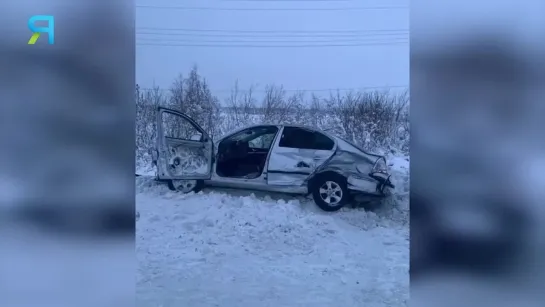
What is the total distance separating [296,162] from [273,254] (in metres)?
0.58

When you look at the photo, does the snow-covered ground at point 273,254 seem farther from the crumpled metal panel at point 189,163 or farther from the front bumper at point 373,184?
the crumpled metal panel at point 189,163

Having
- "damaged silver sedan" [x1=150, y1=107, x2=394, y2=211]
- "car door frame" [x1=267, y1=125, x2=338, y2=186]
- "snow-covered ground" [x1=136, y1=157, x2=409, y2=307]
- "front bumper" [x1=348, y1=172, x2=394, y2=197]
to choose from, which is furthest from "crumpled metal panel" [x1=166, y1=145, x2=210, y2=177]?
"front bumper" [x1=348, y1=172, x2=394, y2=197]

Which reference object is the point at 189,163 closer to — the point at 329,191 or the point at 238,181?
the point at 238,181

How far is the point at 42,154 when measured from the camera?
8.89 ft

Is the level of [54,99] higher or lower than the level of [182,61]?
lower

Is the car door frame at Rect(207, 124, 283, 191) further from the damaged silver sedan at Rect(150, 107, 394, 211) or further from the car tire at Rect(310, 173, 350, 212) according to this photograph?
the car tire at Rect(310, 173, 350, 212)

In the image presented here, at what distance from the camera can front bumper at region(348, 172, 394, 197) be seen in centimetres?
272

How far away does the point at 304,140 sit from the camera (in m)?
2.74

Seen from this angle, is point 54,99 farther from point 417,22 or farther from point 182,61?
point 417,22

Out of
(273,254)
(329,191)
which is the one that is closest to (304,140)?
(329,191)

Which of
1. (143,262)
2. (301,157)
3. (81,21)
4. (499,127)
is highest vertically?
(81,21)

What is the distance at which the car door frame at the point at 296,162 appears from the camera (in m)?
2.73

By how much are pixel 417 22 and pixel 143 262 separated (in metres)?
2.23

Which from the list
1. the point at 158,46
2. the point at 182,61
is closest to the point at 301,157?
the point at 182,61
